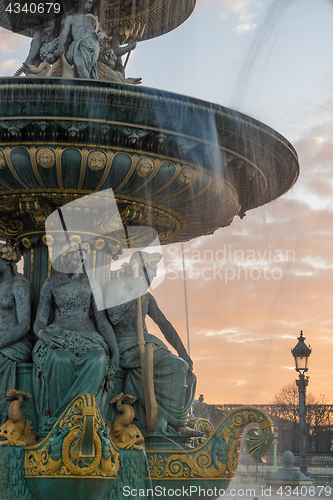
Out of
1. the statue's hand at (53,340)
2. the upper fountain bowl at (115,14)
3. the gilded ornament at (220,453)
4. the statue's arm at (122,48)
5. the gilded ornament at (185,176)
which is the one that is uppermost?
the upper fountain bowl at (115,14)

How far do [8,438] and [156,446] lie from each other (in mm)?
1274

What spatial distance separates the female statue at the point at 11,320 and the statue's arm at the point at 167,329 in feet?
4.14

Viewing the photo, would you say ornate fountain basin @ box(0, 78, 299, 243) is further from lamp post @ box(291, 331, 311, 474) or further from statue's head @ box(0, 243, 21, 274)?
lamp post @ box(291, 331, 311, 474)

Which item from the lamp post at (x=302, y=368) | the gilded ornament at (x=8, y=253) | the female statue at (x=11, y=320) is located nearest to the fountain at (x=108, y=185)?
the female statue at (x=11, y=320)

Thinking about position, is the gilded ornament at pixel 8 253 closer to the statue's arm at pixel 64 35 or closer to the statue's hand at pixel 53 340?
the statue's hand at pixel 53 340

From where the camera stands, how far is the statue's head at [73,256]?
5559 millimetres

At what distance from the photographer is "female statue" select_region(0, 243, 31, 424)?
5.36 meters

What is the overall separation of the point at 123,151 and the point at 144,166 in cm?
21

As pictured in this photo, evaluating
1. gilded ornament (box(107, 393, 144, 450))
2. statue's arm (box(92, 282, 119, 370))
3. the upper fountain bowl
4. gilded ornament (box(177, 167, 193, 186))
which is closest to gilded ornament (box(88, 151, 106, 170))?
gilded ornament (box(177, 167, 193, 186))

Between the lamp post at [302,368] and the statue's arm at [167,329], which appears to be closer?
the statue's arm at [167,329]

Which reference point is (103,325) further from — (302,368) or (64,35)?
(302,368)

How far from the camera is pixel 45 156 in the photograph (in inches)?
206

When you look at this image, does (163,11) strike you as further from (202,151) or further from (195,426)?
(195,426)

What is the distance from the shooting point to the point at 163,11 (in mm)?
7875
